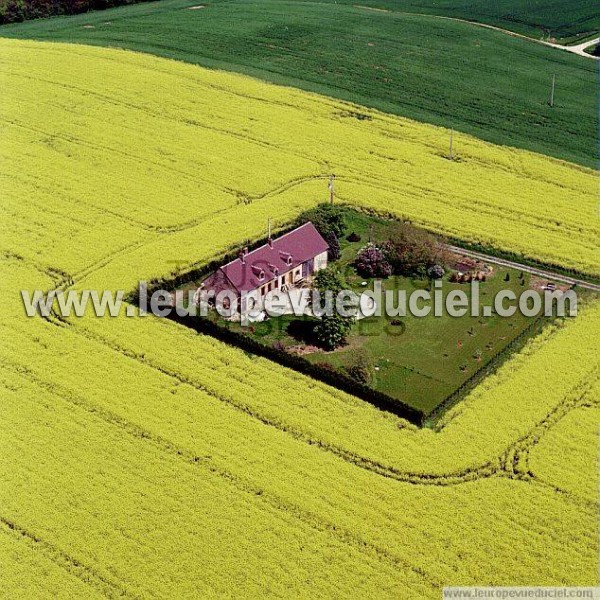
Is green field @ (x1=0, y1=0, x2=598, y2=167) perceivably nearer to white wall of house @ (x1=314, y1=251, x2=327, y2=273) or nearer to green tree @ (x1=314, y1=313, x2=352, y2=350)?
white wall of house @ (x1=314, y1=251, x2=327, y2=273)

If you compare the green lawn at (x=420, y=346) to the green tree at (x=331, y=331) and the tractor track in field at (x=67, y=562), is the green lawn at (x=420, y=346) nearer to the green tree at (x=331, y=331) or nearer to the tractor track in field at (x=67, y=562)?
the green tree at (x=331, y=331)

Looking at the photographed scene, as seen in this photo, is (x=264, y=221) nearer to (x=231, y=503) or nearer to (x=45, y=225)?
(x=45, y=225)

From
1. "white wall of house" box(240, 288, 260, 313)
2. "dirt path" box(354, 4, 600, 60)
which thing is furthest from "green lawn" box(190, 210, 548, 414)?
"dirt path" box(354, 4, 600, 60)

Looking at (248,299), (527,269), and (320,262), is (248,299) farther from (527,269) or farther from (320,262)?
(527,269)

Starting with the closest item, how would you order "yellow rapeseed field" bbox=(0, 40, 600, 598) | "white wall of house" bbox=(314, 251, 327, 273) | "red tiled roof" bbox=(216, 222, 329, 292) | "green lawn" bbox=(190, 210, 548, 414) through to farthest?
"yellow rapeseed field" bbox=(0, 40, 600, 598)
"green lawn" bbox=(190, 210, 548, 414)
"red tiled roof" bbox=(216, 222, 329, 292)
"white wall of house" bbox=(314, 251, 327, 273)

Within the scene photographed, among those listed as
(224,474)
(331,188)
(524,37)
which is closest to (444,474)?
(224,474)

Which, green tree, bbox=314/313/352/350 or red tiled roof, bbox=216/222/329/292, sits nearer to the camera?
green tree, bbox=314/313/352/350
